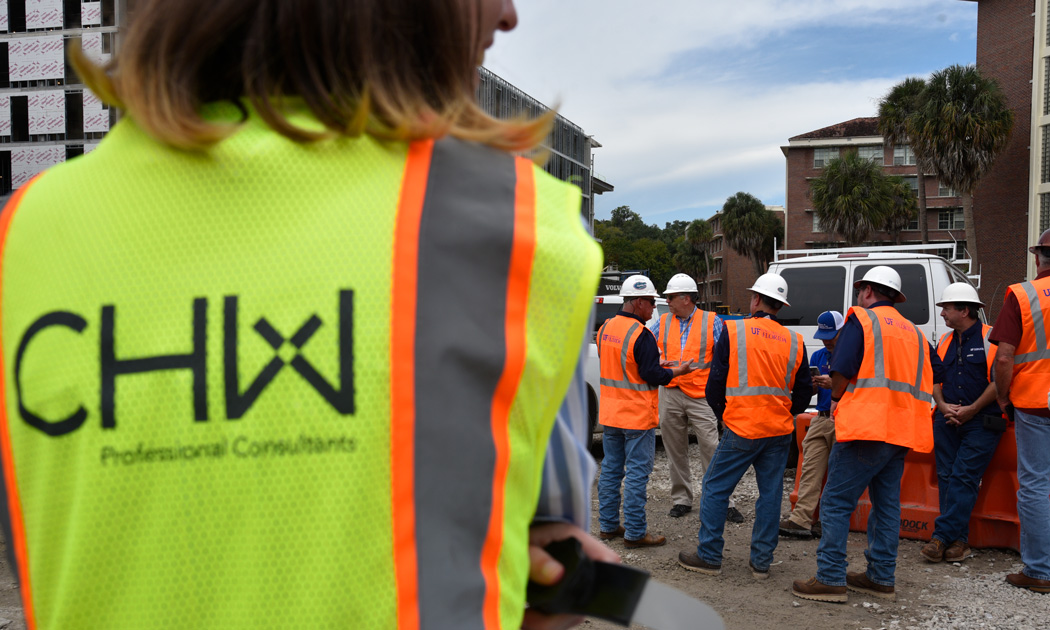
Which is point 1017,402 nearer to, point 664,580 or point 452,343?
point 664,580

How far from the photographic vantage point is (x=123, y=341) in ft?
2.77

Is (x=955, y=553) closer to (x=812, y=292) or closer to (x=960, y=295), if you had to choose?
(x=960, y=295)

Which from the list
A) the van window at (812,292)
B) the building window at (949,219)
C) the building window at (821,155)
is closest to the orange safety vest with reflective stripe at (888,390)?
the van window at (812,292)

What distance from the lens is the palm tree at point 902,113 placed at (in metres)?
34.0

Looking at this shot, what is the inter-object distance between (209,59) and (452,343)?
1.59ft

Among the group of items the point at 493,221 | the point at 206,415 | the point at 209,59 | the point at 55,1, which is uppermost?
the point at 55,1

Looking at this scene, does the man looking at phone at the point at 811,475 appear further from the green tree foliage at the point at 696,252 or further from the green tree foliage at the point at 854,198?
the green tree foliage at the point at 696,252

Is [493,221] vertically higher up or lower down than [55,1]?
lower down

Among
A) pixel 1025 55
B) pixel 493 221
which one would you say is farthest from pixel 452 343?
pixel 1025 55

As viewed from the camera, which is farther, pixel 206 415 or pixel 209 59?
pixel 209 59

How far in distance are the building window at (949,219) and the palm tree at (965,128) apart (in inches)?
1172

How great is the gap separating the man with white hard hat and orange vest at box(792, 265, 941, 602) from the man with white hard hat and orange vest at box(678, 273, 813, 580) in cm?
53

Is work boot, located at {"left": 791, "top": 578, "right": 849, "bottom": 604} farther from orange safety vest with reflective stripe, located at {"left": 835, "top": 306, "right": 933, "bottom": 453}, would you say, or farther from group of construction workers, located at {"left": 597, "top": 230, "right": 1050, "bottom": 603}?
orange safety vest with reflective stripe, located at {"left": 835, "top": 306, "right": 933, "bottom": 453}

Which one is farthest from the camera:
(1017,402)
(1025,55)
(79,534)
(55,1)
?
(55,1)
